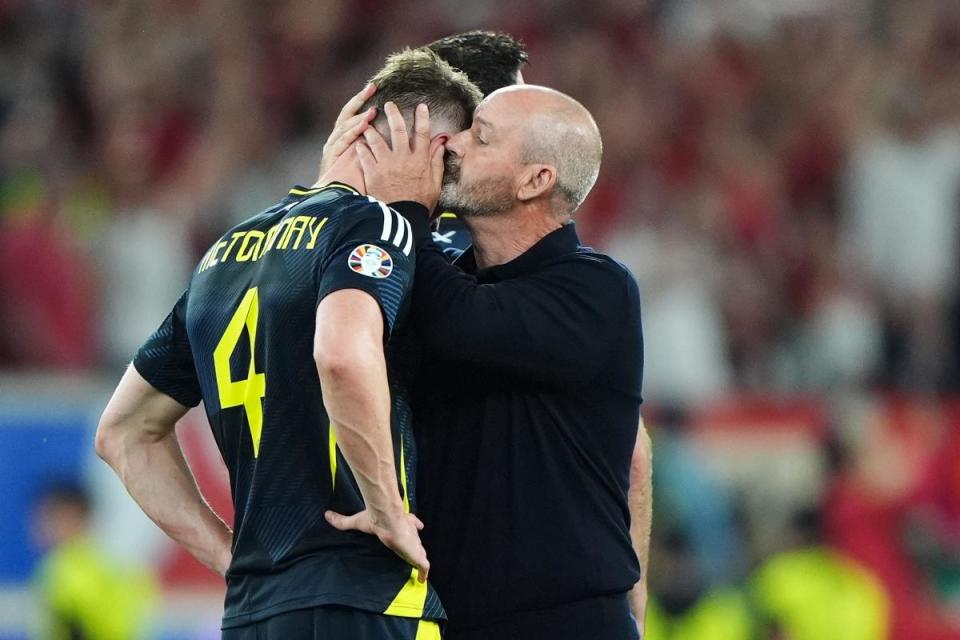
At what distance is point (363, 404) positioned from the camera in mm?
3721

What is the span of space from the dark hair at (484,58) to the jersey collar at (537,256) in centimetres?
103

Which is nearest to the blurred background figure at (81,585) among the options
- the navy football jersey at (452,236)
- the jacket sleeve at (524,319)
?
the navy football jersey at (452,236)

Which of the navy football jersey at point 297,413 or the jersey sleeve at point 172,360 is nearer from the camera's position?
the navy football jersey at point 297,413

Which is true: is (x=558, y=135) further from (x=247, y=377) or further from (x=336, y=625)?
(x=336, y=625)

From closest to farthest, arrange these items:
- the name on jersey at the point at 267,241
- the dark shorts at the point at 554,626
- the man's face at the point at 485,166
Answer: the name on jersey at the point at 267,241
the dark shorts at the point at 554,626
the man's face at the point at 485,166

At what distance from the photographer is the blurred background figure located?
8891mm

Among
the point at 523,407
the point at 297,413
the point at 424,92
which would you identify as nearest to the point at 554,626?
the point at 523,407

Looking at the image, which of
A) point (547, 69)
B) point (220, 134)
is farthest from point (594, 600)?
point (547, 69)

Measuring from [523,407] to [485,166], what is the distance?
2.13 ft

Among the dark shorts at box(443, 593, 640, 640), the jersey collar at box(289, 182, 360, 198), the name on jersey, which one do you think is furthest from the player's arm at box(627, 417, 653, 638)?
the name on jersey

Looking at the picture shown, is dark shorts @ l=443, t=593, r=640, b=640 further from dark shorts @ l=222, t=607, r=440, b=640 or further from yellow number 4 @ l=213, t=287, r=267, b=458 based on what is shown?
yellow number 4 @ l=213, t=287, r=267, b=458

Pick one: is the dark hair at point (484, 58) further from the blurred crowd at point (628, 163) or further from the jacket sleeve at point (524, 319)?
the blurred crowd at point (628, 163)

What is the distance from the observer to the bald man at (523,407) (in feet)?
13.6

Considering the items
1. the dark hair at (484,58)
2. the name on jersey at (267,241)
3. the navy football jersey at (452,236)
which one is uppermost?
the dark hair at (484,58)
